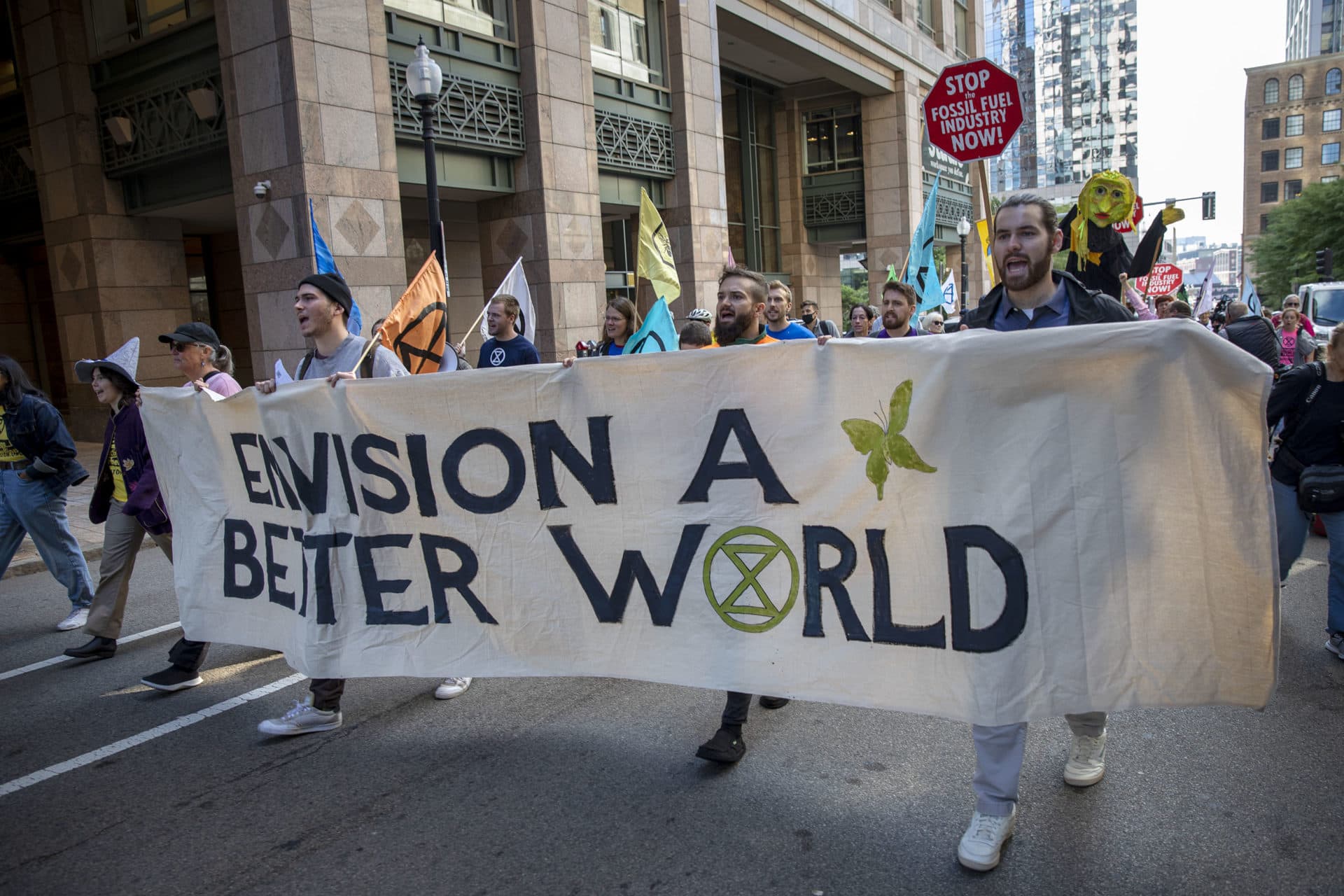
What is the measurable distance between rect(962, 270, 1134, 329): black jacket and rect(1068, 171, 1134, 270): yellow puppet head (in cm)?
207

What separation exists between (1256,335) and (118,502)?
9474mm

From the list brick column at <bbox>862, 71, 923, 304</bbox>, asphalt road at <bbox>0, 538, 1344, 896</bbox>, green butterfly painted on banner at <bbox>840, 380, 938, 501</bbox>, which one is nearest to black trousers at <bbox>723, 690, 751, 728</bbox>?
asphalt road at <bbox>0, 538, 1344, 896</bbox>

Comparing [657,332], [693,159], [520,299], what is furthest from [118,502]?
[693,159]

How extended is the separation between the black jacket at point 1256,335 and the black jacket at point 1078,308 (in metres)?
6.58

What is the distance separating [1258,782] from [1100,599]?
1.28 metres

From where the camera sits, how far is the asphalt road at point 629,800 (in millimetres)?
2975

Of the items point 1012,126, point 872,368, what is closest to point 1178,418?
point 872,368

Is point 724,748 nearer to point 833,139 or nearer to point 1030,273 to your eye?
point 1030,273

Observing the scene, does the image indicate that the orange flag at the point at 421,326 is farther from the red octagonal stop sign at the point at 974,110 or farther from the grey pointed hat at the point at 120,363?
the red octagonal stop sign at the point at 974,110

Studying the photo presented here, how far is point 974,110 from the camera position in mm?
6766

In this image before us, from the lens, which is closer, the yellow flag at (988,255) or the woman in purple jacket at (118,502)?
the yellow flag at (988,255)

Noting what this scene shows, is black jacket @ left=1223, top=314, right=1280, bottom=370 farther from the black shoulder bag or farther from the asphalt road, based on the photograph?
the asphalt road

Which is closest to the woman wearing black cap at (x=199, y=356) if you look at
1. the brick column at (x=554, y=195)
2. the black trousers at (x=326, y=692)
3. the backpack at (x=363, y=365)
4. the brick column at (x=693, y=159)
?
the backpack at (x=363, y=365)

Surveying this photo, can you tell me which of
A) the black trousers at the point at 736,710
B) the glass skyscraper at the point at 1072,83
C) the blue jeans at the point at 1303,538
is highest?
the glass skyscraper at the point at 1072,83
